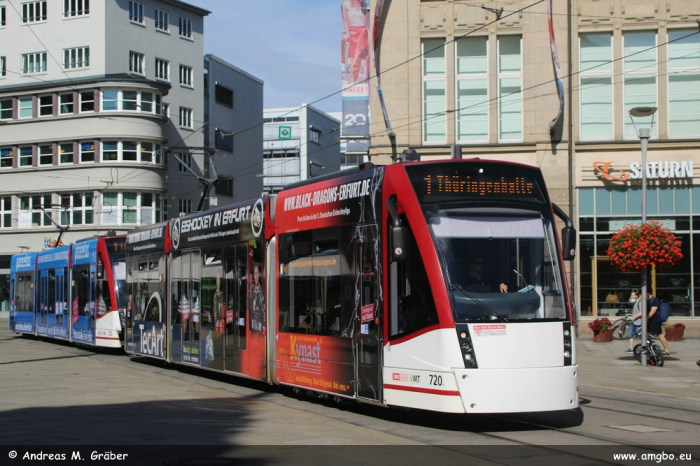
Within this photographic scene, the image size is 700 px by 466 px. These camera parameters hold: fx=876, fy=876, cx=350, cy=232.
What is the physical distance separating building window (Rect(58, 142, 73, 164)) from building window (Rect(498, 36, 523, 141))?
32561 millimetres

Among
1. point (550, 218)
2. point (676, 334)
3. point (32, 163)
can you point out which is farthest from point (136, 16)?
point (550, 218)

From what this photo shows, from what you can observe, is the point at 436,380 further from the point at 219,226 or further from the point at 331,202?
the point at 219,226

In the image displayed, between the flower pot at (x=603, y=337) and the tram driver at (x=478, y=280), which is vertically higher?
the tram driver at (x=478, y=280)

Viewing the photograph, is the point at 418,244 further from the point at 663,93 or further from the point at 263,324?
the point at 663,93

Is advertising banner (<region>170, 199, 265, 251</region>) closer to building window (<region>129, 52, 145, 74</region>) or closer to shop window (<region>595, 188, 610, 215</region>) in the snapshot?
shop window (<region>595, 188, 610, 215</region>)

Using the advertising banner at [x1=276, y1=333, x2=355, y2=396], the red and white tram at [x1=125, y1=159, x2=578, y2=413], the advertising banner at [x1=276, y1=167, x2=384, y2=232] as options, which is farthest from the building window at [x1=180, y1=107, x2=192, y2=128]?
the advertising banner at [x1=276, y1=333, x2=355, y2=396]

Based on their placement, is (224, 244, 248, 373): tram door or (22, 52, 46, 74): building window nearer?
(224, 244, 248, 373): tram door

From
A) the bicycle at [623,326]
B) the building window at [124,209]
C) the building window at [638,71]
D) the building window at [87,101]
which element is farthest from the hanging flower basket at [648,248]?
the building window at [87,101]

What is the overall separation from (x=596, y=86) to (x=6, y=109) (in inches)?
1598

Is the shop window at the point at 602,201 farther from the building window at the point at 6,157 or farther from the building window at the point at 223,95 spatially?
the building window at the point at 223,95

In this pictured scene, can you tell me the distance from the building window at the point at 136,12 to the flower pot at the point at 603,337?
134 feet

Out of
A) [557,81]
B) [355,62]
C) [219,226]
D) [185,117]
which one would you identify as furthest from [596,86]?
[185,117]

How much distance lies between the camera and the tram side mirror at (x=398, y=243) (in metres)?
9.87

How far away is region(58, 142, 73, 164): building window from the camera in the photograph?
53188 millimetres
